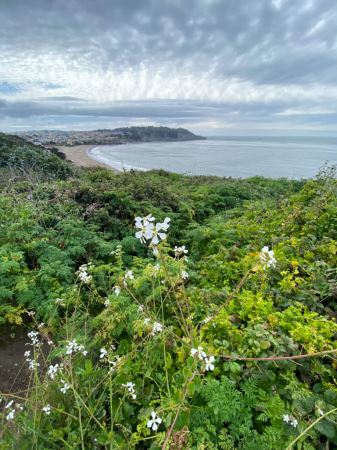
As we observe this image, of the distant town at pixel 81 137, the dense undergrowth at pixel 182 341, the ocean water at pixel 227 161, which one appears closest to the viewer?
the dense undergrowth at pixel 182 341

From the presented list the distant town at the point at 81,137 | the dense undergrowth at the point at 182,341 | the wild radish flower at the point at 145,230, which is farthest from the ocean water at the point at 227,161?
the wild radish flower at the point at 145,230

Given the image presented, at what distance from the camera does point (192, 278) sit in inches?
132

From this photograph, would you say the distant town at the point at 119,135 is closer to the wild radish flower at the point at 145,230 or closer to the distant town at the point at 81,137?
the distant town at the point at 81,137

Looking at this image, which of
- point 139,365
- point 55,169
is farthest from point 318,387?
point 55,169

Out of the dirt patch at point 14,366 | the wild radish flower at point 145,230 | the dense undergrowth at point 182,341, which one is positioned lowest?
the dirt patch at point 14,366

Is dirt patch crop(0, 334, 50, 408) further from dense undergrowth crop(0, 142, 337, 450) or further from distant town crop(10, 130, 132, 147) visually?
distant town crop(10, 130, 132, 147)

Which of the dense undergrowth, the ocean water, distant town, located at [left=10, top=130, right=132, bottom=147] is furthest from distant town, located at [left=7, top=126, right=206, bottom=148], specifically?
the dense undergrowth

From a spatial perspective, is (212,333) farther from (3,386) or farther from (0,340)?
(0,340)

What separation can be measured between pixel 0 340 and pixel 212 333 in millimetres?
3189

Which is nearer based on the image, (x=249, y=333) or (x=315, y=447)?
(x=315, y=447)

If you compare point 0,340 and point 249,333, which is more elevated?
point 249,333

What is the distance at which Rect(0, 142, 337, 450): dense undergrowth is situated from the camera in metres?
1.40

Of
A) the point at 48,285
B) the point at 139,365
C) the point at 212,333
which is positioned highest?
the point at 212,333

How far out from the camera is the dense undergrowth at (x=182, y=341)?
140 centimetres
